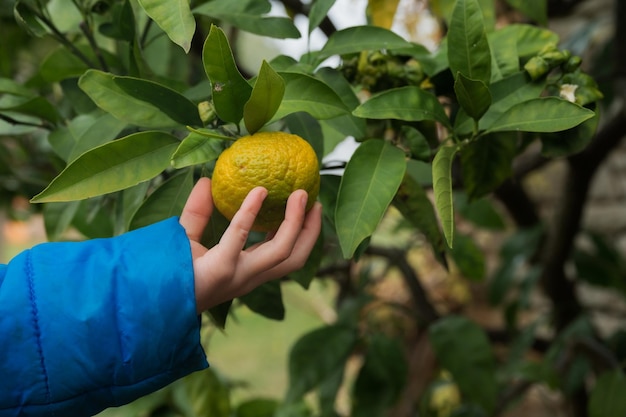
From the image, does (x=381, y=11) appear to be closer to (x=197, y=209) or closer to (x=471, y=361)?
(x=197, y=209)

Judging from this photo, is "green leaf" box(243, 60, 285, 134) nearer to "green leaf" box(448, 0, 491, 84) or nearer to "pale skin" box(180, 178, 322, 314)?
"pale skin" box(180, 178, 322, 314)

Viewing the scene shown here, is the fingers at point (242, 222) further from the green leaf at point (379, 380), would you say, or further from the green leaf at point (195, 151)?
the green leaf at point (379, 380)

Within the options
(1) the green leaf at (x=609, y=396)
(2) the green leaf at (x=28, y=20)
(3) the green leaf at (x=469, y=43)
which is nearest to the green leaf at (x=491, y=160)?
(3) the green leaf at (x=469, y=43)

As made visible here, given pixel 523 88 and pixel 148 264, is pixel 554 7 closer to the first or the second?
pixel 523 88

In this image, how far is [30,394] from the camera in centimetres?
51

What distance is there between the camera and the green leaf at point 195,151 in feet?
1.64

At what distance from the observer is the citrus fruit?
1.67ft

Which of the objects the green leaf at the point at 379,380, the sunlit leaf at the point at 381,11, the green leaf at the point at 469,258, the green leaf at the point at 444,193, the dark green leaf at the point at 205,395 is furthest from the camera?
the green leaf at the point at 469,258

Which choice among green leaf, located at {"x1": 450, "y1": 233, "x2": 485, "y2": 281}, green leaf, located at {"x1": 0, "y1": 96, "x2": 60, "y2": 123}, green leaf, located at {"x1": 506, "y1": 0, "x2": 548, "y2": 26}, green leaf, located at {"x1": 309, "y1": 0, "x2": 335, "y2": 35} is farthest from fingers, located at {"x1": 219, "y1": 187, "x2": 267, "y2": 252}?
green leaf, located at {"x1": 450, "y1": 233, "x2": 485, "y2": 281}

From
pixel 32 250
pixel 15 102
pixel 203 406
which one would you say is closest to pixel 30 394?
pixel 32 250

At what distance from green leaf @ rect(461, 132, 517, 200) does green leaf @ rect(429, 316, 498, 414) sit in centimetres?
45

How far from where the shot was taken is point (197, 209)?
1.84 ft

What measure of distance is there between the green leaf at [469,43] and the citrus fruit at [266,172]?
0.15 metres

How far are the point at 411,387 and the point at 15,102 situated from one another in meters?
1.23
